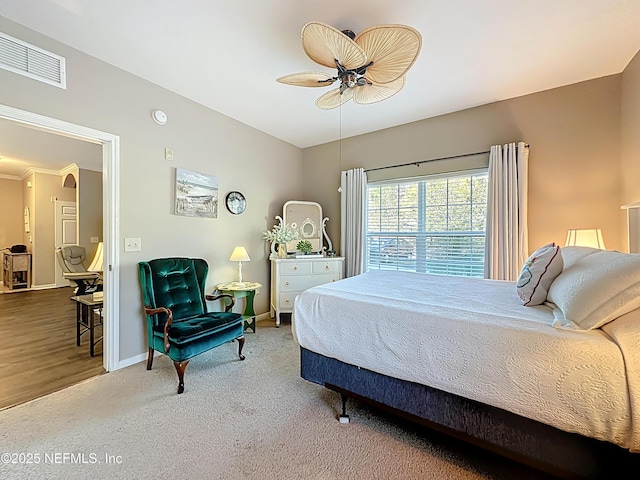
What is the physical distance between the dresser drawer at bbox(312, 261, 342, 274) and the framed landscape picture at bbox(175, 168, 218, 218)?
60.2 inches

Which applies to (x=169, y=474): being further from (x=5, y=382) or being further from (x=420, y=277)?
(x=420, y=277)

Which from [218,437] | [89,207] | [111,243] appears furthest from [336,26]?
[89,207]

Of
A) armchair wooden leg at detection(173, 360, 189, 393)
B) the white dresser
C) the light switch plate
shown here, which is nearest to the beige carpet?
armchair wooden leg at detection(173, 360, 189, 393)

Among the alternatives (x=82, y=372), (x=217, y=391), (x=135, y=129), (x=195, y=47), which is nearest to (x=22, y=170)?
(x=135, y=129)

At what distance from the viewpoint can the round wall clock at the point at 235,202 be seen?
12.0 ft

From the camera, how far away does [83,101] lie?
2383mm

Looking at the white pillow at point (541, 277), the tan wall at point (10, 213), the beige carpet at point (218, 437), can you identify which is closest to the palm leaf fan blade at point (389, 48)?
the white pillow at point (541, 277)

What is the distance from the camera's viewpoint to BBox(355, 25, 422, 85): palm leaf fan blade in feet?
5.39

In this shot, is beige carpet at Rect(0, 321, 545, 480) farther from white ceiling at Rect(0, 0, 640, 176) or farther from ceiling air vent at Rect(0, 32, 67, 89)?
white ceiling at Rect(0, 0, 640, 176)

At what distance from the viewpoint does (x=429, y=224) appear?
12.5 ft

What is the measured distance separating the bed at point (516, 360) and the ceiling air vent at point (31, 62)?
2.71 m

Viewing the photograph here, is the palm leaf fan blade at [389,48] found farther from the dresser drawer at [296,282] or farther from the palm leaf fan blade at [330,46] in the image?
the dresser drawer at [296,282]

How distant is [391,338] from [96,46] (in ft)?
10.4

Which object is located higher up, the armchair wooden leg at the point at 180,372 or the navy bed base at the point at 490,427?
the navy bed base at the point at 490,427
